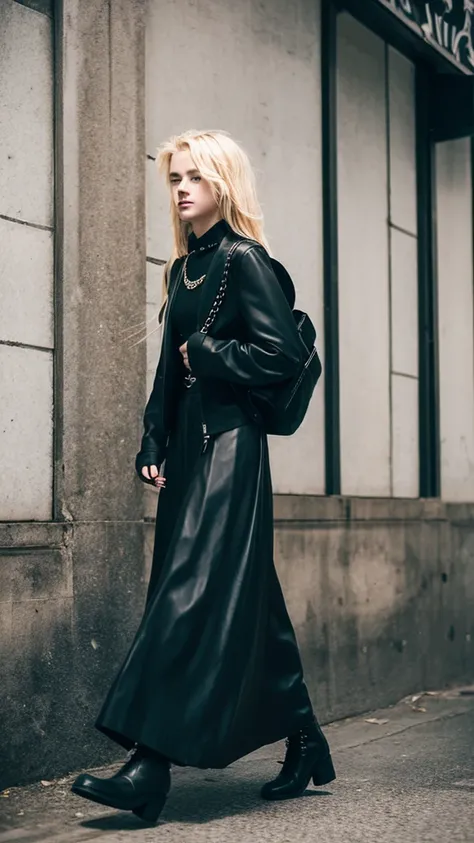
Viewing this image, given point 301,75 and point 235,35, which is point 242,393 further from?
point 301,75

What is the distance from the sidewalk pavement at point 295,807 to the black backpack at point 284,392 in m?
1.26

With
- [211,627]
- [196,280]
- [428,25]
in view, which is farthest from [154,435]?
[428,25]

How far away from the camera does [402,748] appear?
572 centimetres

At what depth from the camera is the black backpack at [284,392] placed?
4266 millimetres

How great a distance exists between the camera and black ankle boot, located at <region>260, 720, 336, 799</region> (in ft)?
14.4

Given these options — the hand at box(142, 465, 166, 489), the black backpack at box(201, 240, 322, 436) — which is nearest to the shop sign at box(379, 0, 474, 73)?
the black backpack at box(201, 240, 322, 436)

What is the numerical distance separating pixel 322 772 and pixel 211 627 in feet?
2.50

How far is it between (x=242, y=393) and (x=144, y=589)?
1392 millimetres

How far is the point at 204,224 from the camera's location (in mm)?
4383

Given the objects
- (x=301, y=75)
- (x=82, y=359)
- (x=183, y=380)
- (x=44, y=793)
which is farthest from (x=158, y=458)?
(x=301, y=75)

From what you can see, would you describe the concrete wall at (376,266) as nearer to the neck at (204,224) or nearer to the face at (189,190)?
the neck at (204,224)

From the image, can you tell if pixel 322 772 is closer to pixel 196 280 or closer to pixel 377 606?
pixel 196 280

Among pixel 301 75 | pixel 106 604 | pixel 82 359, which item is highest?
pixel 301 75

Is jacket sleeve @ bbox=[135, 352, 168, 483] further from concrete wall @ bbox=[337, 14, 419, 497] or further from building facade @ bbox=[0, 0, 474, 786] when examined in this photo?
concrete wall @ bbox=[337, 14, 419, 497]
